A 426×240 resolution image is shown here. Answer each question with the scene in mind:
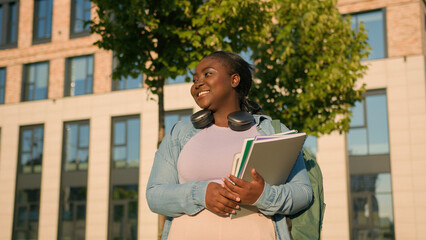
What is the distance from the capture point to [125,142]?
22.3 meters

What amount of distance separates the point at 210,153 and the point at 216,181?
0.50 feet

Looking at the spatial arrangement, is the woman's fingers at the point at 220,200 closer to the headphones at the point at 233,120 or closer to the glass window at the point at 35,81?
the headphones at the point at 233,120

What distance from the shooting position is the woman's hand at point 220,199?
2.20 m

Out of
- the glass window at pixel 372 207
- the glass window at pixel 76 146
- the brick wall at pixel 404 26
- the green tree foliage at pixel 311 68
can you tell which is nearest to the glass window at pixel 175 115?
the glass window at pixel 76 146

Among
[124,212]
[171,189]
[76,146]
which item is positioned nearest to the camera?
[171,189]

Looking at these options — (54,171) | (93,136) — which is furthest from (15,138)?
(93,136)

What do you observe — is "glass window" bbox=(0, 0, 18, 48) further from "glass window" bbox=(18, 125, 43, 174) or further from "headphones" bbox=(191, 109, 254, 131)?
"headphones" bbox=(191, 109, 254, 131)

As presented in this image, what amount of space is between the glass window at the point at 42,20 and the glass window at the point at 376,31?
608 inches

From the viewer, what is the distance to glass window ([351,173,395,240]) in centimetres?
1797

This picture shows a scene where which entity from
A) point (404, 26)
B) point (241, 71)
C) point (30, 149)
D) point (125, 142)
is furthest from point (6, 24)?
point (241, 71)

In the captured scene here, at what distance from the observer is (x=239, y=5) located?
30.5 feet

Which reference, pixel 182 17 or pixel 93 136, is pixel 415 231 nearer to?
pixel 182 17

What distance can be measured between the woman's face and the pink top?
5.8 inches

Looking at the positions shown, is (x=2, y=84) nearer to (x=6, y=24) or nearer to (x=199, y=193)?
(x=6, y=24)
